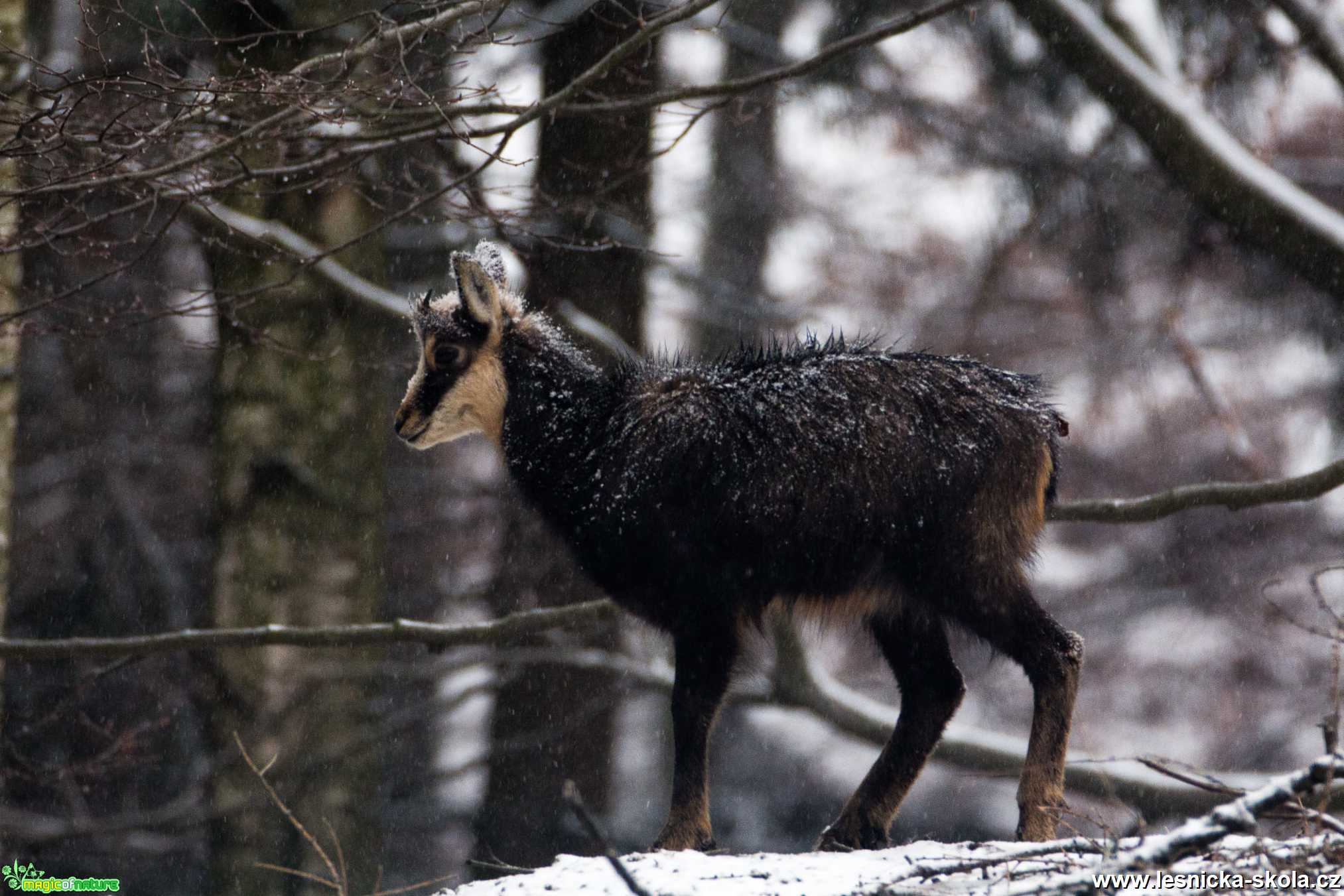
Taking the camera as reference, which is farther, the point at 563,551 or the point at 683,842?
the point at 563,551

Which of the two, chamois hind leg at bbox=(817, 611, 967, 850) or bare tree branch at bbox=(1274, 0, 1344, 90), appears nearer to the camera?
chamois hind leg at bbox=(817, 611, 967, 850)

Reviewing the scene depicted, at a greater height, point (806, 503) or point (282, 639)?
point (806, 503)

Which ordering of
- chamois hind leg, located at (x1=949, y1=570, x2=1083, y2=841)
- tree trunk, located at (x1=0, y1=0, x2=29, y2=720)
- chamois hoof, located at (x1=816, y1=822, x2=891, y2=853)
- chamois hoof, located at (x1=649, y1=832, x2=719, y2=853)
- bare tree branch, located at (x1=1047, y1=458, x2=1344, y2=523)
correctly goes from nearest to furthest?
chamois hind leg, located at (x1=949, y1=570, x2=1083, y2=841) < chamois hoof, located at (x1=649, y1=832, x2=719, y2=853) < chamois hoof, located at (x1=816, y1=822, x2=891, y2=853) < bare tree branch, located at (x1=1047, y1=458, x2=1344, y2=523) < tree trunk, located at (x1=0, y1=0, x2=29, y2=720)

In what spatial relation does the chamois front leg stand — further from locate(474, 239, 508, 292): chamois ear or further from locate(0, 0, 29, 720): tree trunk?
locate(0, 0, 29, 720): tree trunk

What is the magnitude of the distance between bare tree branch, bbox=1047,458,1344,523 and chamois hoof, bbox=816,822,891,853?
1864 millimetres

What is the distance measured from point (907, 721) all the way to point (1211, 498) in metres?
2.25

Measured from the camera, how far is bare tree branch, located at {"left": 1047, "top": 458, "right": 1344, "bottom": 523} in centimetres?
653

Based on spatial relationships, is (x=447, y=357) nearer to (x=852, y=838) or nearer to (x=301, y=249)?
(x=301, y=249)

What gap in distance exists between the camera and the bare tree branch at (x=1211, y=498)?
6.53 meters

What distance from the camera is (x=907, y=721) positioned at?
17.7ft

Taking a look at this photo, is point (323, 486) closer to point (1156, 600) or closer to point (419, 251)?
point (419, 251)

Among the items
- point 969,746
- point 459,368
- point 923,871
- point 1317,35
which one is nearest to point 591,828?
point 923,871

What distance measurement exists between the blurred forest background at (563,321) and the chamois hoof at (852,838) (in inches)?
30.9

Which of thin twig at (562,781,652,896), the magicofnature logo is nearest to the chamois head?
thin twig at (562,781,652,896)
